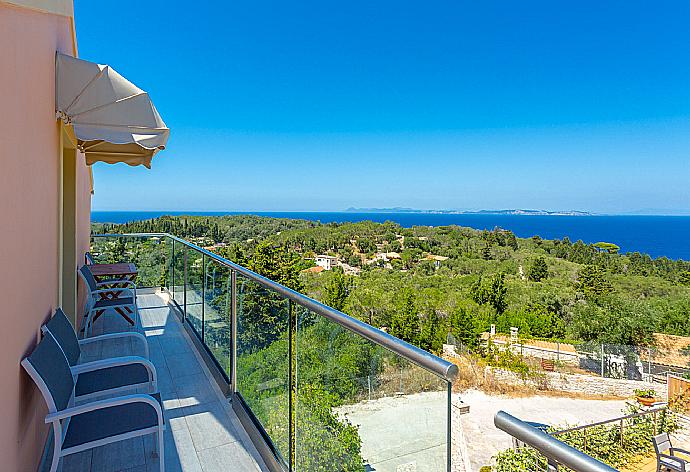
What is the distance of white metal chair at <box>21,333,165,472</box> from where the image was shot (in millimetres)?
1742

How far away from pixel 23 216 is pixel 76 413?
100cm

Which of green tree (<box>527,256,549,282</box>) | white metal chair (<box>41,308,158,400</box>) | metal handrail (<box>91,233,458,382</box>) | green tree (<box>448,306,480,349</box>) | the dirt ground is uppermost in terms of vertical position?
metal handrail (<box>91,233,458,382</box>)

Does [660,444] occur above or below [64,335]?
below

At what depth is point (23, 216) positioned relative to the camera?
1.96 meters

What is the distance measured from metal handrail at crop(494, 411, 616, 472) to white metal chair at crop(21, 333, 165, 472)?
70.3 inches

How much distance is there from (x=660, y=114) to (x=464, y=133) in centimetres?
2062

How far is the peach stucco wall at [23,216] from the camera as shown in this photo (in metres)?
1.59

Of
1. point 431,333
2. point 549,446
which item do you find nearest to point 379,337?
point 549,446

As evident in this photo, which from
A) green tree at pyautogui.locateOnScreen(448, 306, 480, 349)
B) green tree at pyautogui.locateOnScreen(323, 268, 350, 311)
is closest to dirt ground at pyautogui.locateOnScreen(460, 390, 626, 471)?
green tree at pyautogui.locateOnScreen(448, 306, 480, 349)

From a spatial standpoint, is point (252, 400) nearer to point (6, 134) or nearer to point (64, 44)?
point (6, 134)

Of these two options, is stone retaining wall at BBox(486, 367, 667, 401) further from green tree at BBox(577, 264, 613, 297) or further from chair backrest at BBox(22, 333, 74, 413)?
chair backrest at BBox(22, 333, 74, 413)

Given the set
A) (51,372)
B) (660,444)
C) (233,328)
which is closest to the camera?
(51,372)

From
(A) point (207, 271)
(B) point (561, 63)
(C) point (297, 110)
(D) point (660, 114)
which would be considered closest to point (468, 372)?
(A) point (207, 271)

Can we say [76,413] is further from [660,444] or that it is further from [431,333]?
[431,333]
